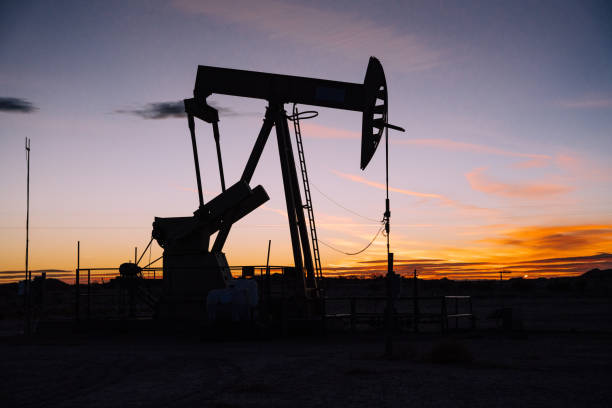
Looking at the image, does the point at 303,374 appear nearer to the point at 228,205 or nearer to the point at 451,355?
the point at 451,355

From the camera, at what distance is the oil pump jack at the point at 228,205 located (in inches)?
683

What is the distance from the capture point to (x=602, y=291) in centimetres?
6581

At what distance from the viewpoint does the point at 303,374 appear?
1022 centimetres

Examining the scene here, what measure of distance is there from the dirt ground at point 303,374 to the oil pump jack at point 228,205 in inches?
76.1

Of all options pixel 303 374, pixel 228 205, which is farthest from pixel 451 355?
pixel 228 205

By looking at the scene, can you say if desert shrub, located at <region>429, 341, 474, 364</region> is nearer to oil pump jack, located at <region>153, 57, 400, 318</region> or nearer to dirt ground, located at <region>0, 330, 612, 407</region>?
dirt ground, located at <region>0, 330, 612, 407</region>

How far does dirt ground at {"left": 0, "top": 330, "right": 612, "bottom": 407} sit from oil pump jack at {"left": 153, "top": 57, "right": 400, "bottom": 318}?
1.93 m

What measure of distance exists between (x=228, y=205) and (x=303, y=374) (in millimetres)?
8210

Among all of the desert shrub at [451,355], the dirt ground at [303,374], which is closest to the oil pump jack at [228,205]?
the dirt ground at [303,374]

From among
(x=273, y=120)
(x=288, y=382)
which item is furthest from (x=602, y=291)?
(x=288, y=382)

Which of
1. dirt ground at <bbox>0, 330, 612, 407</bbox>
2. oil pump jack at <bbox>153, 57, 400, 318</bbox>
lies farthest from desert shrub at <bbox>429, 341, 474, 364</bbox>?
oil pump jack at <bbox>153, 57, 400, 318</bbox>

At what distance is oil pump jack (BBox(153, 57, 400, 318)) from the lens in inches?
683

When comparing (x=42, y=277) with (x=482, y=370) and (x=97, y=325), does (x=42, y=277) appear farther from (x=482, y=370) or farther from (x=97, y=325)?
(x=482, y=370)

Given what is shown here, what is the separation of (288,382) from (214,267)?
8.75m
